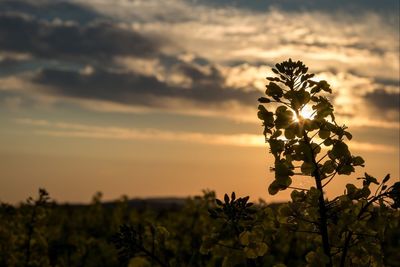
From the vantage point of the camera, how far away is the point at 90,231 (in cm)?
3475

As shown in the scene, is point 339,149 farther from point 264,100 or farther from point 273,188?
point 264,100

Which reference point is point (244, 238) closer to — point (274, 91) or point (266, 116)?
point (266, 116)

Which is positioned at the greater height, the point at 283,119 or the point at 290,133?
the point at 283,119

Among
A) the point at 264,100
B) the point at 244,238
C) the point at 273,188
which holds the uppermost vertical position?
the point at 264,100

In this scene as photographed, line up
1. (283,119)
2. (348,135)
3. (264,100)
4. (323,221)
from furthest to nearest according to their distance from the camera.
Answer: (264,100) < (348,135) < (283,119) < (323,221)

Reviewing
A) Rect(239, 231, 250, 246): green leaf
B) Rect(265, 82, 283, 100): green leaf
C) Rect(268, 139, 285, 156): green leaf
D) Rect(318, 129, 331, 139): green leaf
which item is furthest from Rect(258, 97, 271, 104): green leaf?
Rect(239, 231, 250, 246): green leaf

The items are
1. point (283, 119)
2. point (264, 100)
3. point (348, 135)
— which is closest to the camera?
point (283, 119)

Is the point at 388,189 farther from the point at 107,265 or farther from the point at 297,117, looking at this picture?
the point at 107,265

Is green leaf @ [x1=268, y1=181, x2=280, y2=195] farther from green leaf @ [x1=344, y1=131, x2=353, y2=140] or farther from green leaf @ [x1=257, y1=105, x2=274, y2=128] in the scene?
green leaf @ [x1=344, y1=131, x2=353, y2=140]

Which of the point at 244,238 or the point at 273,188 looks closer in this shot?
the point at 244,238

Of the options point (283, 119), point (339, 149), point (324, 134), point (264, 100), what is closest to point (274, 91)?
point (264, 100)

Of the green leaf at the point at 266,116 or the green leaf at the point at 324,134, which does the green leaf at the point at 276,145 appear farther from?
the green leaf at the point at 324,134

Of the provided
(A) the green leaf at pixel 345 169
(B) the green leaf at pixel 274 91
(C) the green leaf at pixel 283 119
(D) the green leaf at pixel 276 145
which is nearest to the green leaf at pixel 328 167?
(A) the green leaf at pixel 345 169

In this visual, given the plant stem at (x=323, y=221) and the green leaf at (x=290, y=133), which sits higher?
the green leaf at (x=290, y=133)
